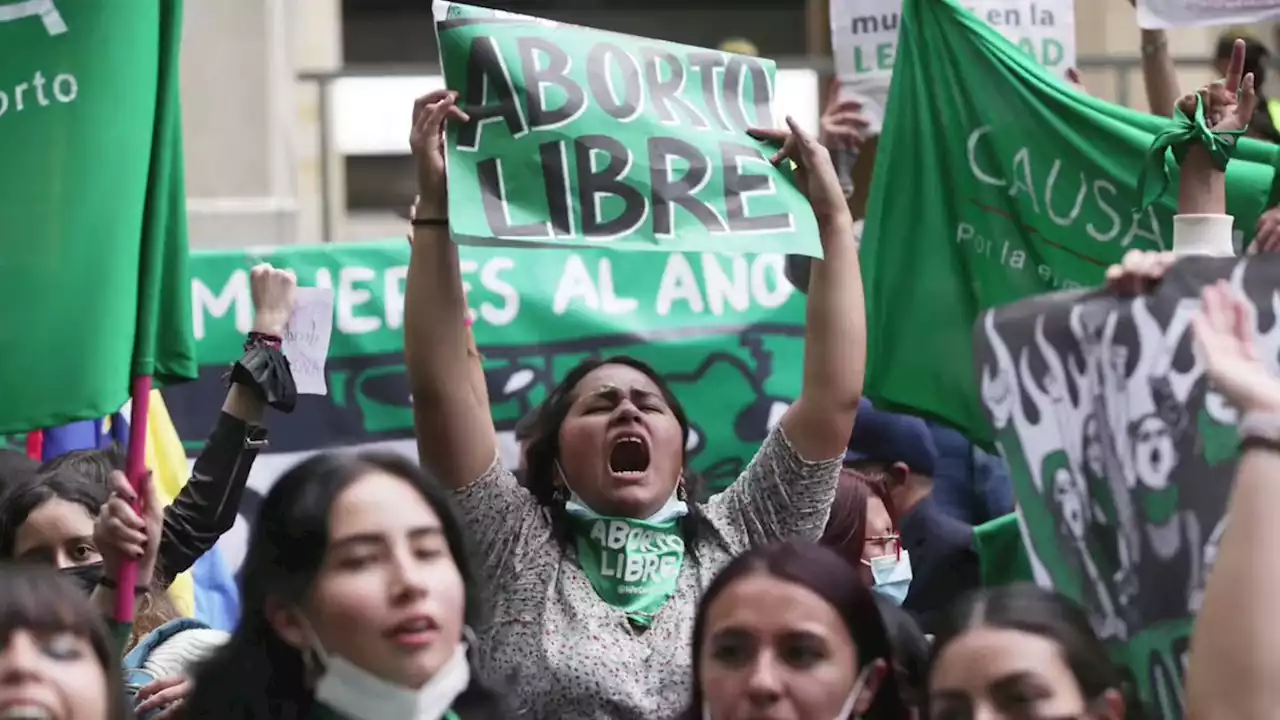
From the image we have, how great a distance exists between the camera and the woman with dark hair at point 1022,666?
310cm

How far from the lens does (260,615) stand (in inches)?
131

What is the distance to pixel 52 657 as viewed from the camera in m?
3.03

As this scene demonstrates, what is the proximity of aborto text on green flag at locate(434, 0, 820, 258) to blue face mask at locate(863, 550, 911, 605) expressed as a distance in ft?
2.98

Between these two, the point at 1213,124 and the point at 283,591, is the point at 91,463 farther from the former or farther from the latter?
the point at 1213,124

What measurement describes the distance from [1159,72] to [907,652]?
10.8 feet

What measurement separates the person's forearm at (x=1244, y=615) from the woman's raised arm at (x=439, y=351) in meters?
1.53

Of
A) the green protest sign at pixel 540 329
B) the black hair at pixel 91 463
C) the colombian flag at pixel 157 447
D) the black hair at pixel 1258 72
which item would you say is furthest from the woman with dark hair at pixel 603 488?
the green protest sign at pixel 540 329

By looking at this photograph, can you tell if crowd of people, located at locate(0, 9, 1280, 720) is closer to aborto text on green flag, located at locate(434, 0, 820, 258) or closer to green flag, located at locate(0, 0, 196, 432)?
aborto text on green flag, located at locate(434, 0, 820, 258)

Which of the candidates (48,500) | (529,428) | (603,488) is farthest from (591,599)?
(48,500)

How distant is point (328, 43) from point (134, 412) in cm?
760

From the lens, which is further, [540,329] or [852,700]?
[540,329]

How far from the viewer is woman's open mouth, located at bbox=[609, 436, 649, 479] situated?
166 inches

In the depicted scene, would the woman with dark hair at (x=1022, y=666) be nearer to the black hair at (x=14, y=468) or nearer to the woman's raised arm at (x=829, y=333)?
the woman's raised arm at (x=829, y=333)

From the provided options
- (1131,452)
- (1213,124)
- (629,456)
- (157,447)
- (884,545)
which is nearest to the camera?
(1131,452)
